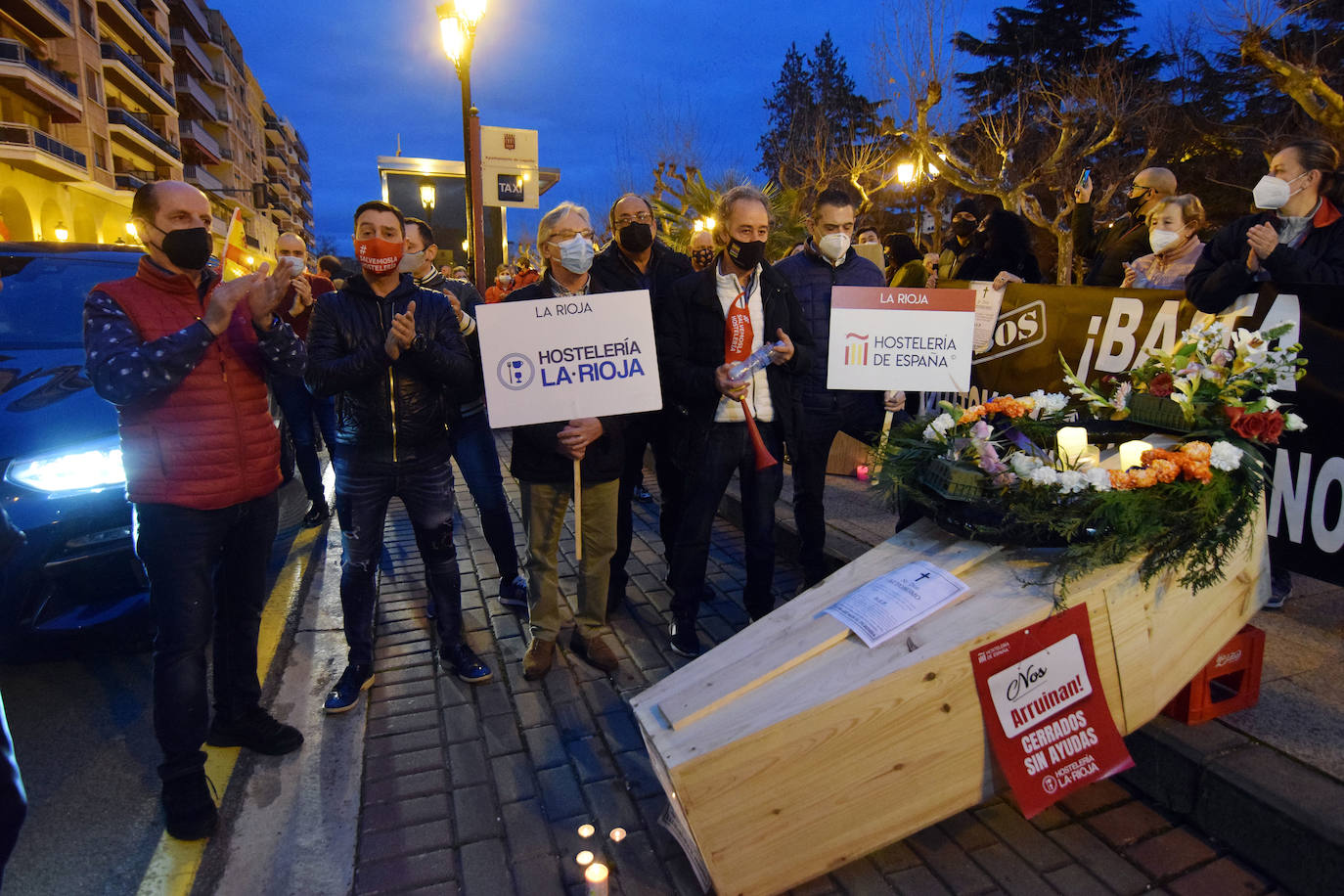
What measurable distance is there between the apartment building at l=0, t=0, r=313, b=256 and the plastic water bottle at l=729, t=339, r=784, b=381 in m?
20.1

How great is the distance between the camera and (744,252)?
381 cm

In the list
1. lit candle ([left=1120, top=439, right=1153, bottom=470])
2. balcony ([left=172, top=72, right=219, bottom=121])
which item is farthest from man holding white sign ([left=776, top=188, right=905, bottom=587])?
balcony ([left=172, top=72, right=219, bottom=121])

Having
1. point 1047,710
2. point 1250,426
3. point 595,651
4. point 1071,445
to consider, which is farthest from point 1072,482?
point 595,651

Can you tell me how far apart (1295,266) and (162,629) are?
5.12 metres

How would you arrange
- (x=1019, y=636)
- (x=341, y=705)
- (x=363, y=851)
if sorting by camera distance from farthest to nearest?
1. (x=341, y=705)
2. (x=363, y=851)
3. (x=1019, y=636)

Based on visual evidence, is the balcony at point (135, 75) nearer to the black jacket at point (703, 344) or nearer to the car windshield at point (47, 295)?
the car windshield at point (47, 295)

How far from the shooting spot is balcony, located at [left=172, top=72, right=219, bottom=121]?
188ft

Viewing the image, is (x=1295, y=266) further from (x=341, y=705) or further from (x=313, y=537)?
(x=313, y=537)

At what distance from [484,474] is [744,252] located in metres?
2.04

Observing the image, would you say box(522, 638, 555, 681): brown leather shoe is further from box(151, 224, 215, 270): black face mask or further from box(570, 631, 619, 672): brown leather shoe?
box(151, 224, 215, 270): black face mask

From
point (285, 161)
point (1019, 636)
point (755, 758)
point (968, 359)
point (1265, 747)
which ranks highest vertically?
point (285, 161)

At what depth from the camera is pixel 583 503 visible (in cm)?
388

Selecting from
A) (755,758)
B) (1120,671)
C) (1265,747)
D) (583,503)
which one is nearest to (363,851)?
(755,758)

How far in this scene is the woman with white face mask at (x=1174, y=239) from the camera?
474 centimetres
